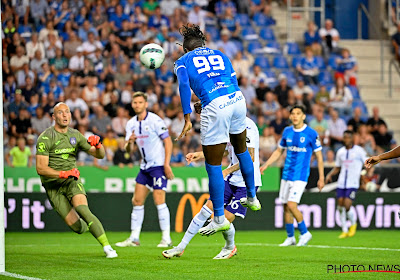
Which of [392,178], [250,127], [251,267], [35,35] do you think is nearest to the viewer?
[251,267]

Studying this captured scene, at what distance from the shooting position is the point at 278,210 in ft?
61.2

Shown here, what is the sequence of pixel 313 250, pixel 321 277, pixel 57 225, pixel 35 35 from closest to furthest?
pixel 321 277
pixel 313 250
pixel 57 225
pixel 35 35

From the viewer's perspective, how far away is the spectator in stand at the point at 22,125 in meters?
19.5

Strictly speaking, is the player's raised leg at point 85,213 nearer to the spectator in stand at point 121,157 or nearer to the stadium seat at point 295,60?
the spectator in stand at point 121,157

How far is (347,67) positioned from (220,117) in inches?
646

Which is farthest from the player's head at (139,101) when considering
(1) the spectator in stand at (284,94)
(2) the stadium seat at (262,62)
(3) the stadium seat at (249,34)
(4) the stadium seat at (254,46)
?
(3) the stadium seat at (249,34)

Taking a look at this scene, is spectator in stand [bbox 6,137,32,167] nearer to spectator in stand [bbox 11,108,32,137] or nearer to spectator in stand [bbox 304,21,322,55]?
spectator in stand [bbox 11,108,32,137]

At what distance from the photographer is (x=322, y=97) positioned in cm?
2303

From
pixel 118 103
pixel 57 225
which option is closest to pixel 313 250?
pixel 57 225

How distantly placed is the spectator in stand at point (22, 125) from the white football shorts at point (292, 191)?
810cm

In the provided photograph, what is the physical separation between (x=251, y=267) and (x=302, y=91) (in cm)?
1385

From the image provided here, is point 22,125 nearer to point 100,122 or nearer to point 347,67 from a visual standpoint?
point 100,122

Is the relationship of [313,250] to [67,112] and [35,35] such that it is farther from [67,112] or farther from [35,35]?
[35,35]

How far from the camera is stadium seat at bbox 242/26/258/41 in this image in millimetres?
24438
